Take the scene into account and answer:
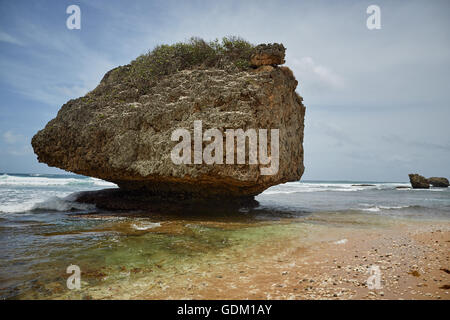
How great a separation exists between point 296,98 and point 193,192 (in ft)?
25.4

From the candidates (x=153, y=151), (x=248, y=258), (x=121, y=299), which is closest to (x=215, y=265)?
(x=248, y=258)

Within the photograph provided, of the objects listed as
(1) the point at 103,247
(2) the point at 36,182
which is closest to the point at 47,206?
(1) the point at 103,247

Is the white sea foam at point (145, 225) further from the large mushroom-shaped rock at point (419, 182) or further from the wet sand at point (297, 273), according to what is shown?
the large mushroom-shaped rock at point (419, 182)

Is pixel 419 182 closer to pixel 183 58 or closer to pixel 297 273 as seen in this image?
pixel 183 58

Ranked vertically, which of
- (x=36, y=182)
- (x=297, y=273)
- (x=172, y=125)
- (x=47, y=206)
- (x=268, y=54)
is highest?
(x=268, y=54)

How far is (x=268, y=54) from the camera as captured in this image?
11.2m

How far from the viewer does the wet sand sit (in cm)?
Result: 338

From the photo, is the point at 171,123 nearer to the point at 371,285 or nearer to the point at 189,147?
the point at 189,147

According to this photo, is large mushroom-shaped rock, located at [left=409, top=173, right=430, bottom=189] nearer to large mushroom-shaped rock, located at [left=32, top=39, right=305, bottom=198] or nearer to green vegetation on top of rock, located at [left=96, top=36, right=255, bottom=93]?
large mushroom-shaped rock, located at [left=32, top=39, right=305, bottom=198]

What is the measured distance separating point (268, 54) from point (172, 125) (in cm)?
535

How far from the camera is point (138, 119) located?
11.1 m
